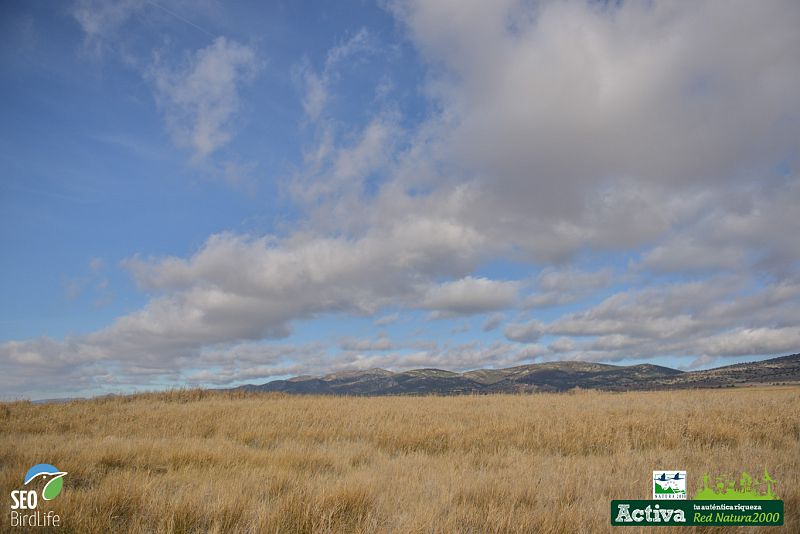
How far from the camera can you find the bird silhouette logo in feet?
19.8

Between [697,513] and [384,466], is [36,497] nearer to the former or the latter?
[384,466]

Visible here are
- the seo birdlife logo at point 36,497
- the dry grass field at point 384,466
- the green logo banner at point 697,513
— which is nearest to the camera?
the seo birdlife logo at point 36,497

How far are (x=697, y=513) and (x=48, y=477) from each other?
9.25 metres

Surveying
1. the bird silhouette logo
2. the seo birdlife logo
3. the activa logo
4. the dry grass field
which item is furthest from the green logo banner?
the bird silhouette logo

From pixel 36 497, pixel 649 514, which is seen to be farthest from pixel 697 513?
pixel 36 497

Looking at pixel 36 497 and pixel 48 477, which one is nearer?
pixel 36 497

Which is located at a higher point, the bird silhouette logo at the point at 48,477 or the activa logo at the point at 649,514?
the bird silhouette logo at the point at 48,477

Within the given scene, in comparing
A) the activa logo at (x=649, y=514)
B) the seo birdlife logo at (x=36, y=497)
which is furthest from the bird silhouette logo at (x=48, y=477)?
the activa logo at (x=649, y=514)

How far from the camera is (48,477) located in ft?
23.0

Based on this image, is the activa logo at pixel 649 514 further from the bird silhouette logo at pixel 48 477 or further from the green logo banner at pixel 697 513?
the bird silhouette logo at pixel 48 477

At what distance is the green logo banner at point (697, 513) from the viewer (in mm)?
5383

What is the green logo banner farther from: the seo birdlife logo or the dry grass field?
→ the seo birdlife logo

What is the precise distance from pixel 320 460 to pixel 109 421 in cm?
1097

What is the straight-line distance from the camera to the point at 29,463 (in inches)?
309
